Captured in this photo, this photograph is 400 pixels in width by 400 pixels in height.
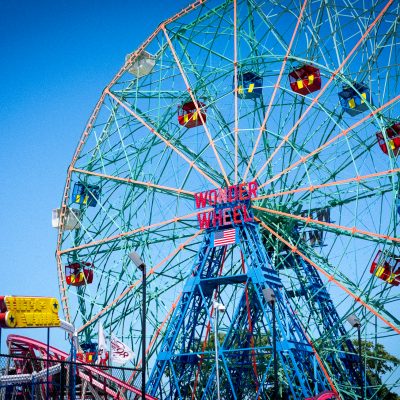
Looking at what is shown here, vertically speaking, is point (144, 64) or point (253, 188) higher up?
point (144, 64)

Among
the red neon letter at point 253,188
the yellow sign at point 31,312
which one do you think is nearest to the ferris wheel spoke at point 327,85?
the red neon letter at point 253,188

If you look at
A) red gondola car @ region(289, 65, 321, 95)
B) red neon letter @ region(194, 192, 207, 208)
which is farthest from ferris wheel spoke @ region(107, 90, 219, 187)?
red gondola car @ region(289, 65, 321, 95)

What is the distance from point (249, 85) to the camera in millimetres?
30219

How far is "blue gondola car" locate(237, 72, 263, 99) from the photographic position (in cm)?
3019

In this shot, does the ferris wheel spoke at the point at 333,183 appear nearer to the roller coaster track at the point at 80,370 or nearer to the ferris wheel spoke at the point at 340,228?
the ferris wheel spoke at the point at 340,228

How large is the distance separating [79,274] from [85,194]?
3.86m

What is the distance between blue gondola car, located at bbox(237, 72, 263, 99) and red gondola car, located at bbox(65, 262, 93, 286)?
10.6 m

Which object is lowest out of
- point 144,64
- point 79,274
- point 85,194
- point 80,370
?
point 80,370

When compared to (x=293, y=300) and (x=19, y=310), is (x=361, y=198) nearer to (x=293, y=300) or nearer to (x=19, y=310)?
(x=293, y=300)

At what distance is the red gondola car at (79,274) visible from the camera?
3250 cm

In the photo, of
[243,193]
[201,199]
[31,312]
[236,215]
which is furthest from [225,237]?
[31,312]

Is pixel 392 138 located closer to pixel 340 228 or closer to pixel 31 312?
pixel 340 228

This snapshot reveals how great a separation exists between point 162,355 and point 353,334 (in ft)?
24.9

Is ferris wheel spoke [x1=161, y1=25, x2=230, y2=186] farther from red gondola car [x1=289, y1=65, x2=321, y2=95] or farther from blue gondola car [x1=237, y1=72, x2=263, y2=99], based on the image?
red gondola car [x1=289, y1=65, x2=321, y2=95]
